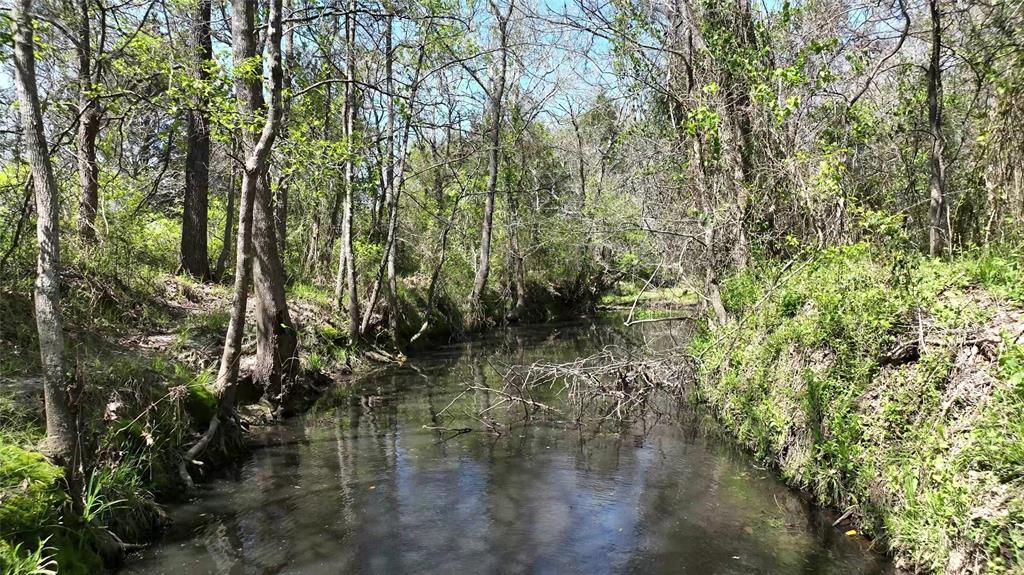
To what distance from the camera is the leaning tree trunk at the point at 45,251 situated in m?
4.64

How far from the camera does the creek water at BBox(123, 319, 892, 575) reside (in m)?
5.53

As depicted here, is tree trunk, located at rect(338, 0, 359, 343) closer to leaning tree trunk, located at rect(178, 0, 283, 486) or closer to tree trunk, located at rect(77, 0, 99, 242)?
tree trunk, located at rect(77, 0, 99, 242)

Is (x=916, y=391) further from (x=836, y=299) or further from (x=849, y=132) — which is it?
(x=849, y=132)

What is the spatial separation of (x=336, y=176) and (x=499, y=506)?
855 centimetres

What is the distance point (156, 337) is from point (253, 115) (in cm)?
462

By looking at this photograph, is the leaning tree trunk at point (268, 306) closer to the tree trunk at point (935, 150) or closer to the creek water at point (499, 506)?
the creek water at point (499, 506)

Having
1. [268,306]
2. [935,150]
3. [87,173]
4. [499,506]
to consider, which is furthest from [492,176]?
[499,506]

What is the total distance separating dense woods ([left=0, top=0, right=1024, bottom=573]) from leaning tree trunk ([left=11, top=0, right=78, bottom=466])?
0.02 metres

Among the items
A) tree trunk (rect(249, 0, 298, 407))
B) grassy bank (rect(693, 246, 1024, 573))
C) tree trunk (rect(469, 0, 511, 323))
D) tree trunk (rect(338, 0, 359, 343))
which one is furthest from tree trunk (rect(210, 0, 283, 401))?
tree trunk (rect(469, 0, 511, 323))

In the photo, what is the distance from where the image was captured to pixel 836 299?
6.73 metres

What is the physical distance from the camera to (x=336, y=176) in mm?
12680

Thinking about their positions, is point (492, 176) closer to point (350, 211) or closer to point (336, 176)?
point (350, 211)

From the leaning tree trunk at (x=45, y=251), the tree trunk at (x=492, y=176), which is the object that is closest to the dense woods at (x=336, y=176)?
the leaning tree trunk at (x=45, y=251)

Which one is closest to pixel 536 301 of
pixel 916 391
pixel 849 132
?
pixel 849 132
